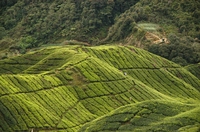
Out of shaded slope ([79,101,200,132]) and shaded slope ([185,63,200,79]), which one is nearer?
shaded slope ([79,101,200,132])

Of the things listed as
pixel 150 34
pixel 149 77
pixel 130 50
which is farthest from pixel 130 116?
pixel 150 34

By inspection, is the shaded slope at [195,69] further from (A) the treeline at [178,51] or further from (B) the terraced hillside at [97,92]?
(B) the terraced hillside at [97,92]

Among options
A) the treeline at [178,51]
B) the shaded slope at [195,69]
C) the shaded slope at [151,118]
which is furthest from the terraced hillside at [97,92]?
the treeline at [178,51]

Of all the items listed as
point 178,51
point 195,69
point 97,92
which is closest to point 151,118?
point 97,92

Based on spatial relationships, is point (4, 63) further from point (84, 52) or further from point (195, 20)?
point (195, 20)

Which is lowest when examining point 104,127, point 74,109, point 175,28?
point 175,28

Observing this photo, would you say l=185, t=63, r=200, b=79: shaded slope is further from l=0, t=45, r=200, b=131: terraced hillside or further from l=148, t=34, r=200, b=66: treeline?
l=0, t=45, r=200, b=131: terraced hillside

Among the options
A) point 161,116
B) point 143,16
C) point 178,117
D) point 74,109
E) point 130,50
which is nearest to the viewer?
point 178,117

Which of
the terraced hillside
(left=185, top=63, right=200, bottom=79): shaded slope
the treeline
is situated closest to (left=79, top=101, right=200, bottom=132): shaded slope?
the terraced hillside
